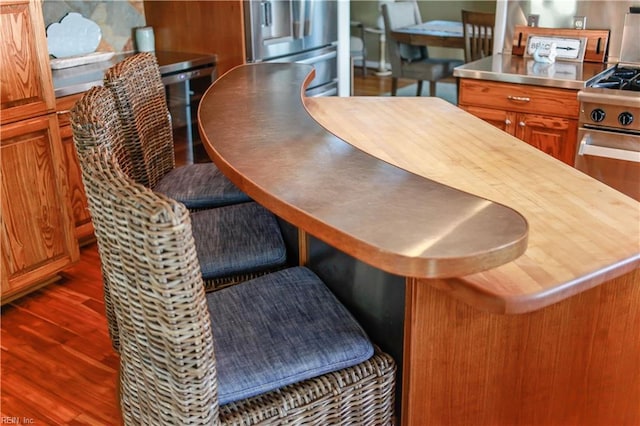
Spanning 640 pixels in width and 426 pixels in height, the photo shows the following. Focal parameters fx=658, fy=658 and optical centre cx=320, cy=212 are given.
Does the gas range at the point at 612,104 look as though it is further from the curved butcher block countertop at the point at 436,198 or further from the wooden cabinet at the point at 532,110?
the curved butcher block countertop at the point at 436,198

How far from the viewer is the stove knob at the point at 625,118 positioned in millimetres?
2926

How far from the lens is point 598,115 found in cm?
302

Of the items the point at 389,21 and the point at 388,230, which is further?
the point at 389,21

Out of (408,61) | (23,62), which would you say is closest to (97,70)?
(23,62)

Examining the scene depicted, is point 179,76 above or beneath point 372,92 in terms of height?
above

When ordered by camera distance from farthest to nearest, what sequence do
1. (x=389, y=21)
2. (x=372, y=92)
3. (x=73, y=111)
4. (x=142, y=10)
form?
(x=372, y=92) < (x=389, y=21) < (x=142, y=10) < (x=73, y=111)

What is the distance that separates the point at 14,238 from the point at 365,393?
1.99 meters

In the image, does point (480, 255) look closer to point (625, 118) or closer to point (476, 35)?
point (625, 118)

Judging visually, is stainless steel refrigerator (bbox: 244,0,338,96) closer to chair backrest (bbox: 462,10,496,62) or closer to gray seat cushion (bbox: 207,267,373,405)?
chair backrest (bbox: 462,10,496,62)

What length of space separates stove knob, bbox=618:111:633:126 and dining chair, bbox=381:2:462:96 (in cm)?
315

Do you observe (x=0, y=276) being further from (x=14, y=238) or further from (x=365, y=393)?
(x=365, y=393)

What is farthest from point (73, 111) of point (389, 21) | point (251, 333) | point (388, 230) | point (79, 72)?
point (389, 21)

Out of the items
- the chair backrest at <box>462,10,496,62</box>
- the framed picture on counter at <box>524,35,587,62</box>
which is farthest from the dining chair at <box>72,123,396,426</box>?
the chair backrest at <box>462,10,496,62</box>

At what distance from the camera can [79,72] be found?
348 centimetres
